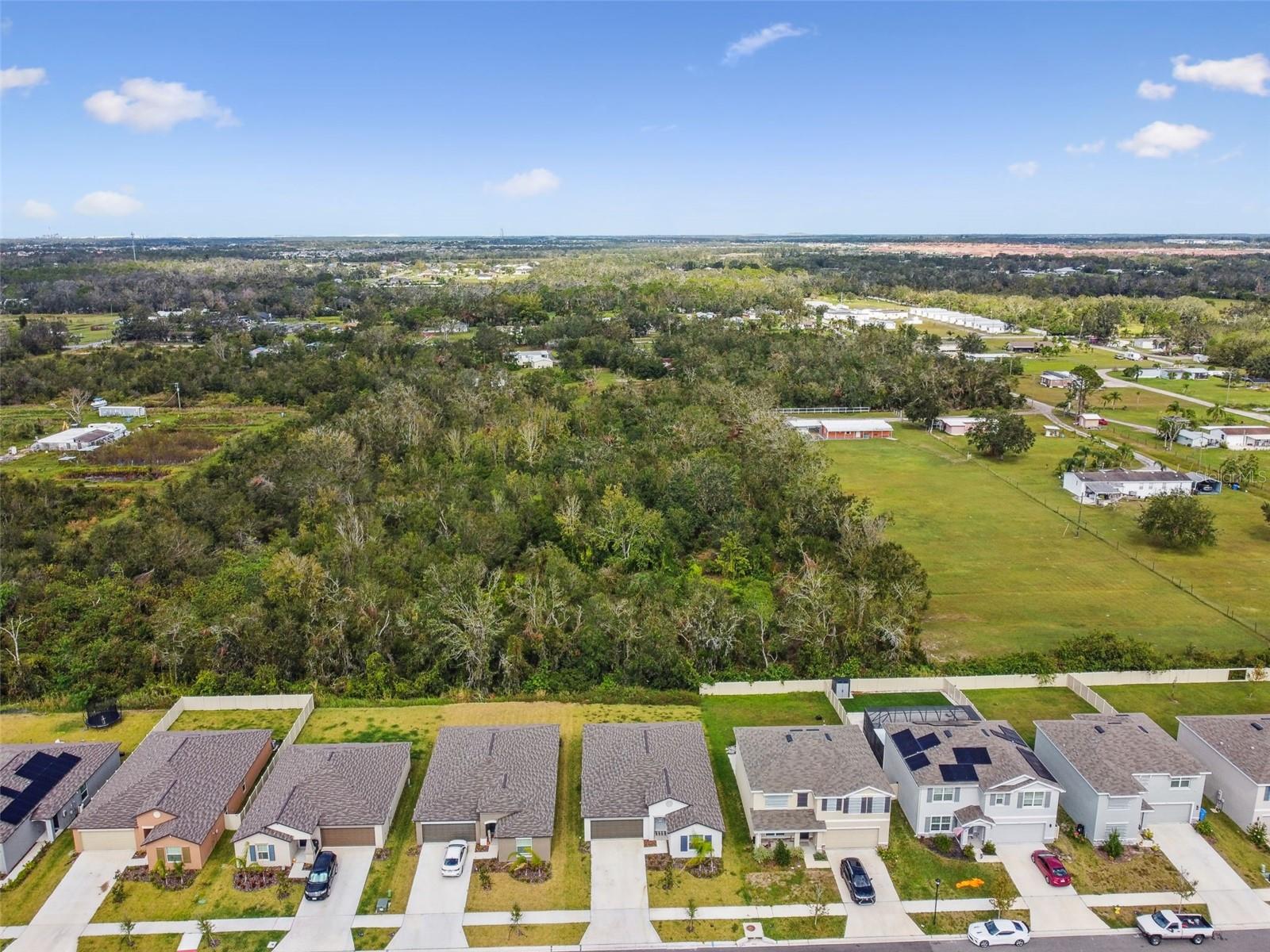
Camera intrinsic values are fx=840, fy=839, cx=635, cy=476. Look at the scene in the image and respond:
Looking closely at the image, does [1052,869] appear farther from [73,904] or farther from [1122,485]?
[1122,485]

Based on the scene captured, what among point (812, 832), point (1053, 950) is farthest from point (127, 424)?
point (1053, 950)

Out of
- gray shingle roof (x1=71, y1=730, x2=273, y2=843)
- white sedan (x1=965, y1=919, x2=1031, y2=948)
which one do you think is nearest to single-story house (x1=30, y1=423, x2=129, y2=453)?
gray shingle roof (x1=71, y1=730, x2=273, y2=843)

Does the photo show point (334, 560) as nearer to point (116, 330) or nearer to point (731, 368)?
point (731, 368)

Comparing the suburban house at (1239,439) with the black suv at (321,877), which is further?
the suburban house at (1239,439)

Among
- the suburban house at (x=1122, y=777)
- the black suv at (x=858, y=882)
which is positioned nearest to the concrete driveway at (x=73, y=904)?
the black suv at (x=858, y=882)

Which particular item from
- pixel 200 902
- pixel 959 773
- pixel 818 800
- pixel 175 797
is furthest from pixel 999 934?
pixel 175 797

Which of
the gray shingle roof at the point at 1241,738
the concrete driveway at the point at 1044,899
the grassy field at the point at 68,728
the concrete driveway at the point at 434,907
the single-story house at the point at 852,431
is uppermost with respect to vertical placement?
the single-story house at the point at 852,431

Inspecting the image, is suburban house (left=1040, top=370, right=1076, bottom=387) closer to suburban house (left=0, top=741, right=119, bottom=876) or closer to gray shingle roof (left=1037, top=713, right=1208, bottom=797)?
gray shingle roof (left=1037, top=713, right=1208, bottom=797)

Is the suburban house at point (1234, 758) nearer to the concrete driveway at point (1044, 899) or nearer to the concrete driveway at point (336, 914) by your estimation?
the concrete driveway at point (1044, 899)
